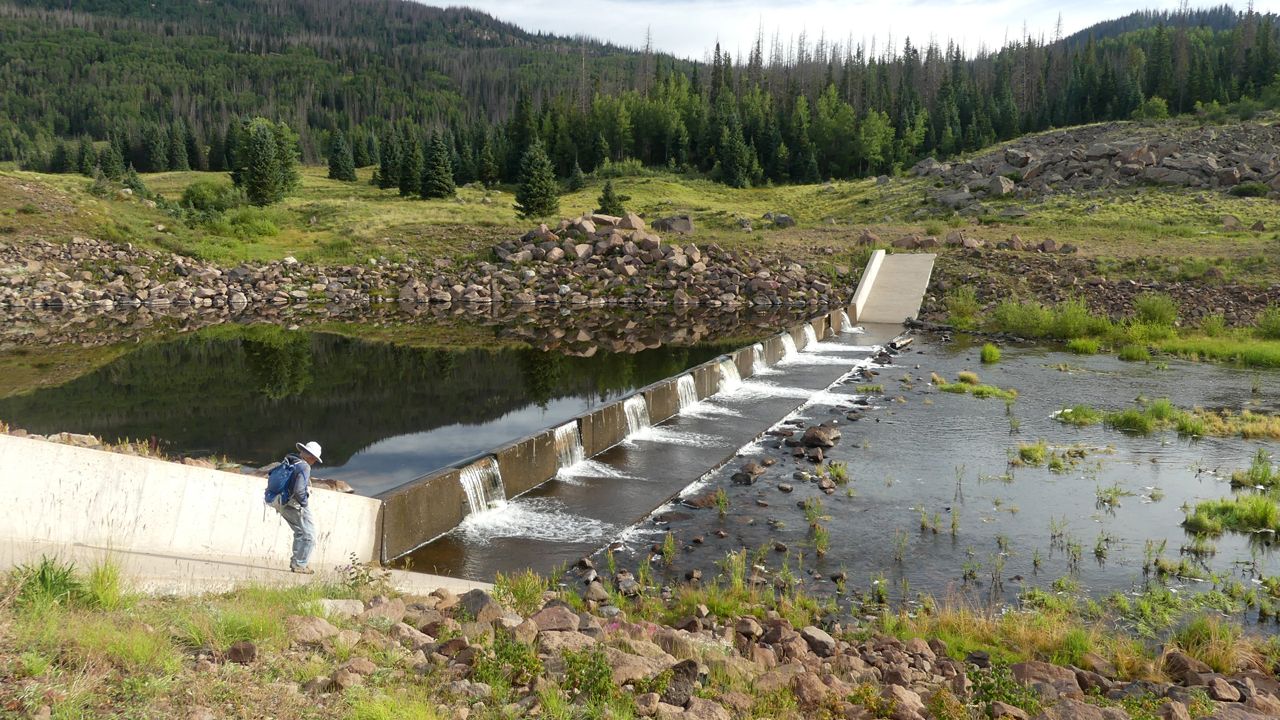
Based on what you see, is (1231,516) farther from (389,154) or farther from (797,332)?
(389,154)

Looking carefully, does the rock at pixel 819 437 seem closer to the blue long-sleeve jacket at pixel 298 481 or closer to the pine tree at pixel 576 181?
the blue long-sleeve jacket at pixel 298 481

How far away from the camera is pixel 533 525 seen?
452 inches

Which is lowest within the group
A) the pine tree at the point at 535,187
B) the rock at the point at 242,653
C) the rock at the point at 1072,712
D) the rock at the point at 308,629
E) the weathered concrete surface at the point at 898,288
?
the rock at the point at 1072,712

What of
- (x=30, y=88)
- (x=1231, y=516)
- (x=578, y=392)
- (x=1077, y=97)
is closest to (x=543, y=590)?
(x=1231, y=516)

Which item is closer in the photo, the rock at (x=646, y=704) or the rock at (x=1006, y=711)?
the rock at (x=646, y=704)

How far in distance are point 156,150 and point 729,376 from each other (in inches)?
3864

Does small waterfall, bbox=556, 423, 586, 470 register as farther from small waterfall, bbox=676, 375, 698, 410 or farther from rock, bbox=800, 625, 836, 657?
rock, bbox=800, 625, 836, 657

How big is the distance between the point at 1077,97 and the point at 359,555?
10194 cm

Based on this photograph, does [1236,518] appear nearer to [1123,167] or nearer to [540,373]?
[540,373]

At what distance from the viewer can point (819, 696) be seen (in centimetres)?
601

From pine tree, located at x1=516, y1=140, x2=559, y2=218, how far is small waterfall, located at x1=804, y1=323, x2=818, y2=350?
26.9m

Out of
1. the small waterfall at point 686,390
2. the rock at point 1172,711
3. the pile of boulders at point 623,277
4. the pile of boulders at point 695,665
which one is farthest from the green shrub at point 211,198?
the rock at point 1172,711

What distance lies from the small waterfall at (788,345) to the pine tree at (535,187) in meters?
28.2

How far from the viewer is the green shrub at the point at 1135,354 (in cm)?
2347
